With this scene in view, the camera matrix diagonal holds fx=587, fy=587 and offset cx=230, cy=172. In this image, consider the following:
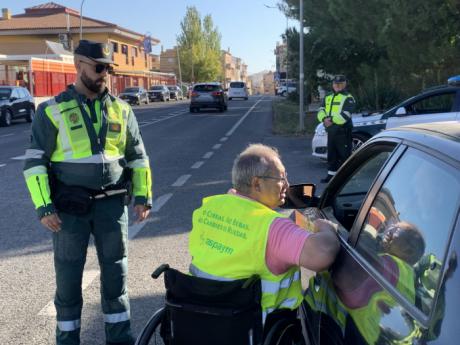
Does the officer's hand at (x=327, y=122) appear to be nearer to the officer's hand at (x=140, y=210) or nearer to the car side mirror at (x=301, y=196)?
the car side mirror at (x=301, y=196)

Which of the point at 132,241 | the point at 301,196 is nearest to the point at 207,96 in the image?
the point at 132,241

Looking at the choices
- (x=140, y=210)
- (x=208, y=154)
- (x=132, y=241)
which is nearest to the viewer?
(x=140, y=210)

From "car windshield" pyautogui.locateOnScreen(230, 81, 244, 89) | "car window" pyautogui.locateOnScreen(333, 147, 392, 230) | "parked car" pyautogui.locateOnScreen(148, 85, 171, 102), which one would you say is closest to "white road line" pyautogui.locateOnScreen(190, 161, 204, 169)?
"car window" pyautogui.locateOnScreen(333, 147, 392, 230)

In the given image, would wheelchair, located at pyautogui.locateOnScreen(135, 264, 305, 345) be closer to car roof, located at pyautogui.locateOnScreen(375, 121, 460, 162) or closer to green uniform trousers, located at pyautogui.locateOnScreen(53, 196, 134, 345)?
car roof, located at pyautogui.locateOnScreen(375, 121, 460, 162)

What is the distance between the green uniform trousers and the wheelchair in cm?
101

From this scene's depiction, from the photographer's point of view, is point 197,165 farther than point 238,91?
No

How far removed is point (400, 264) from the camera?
6.51 ft

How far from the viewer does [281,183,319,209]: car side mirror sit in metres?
3.33

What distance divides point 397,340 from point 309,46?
22807 millimetres

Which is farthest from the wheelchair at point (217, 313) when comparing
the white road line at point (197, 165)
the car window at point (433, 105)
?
the car window at point (433, 105)

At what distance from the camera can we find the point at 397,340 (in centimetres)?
166

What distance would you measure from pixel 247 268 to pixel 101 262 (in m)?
1.32

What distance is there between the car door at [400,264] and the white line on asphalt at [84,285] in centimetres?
244

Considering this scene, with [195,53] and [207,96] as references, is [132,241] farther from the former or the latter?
[195,53]
